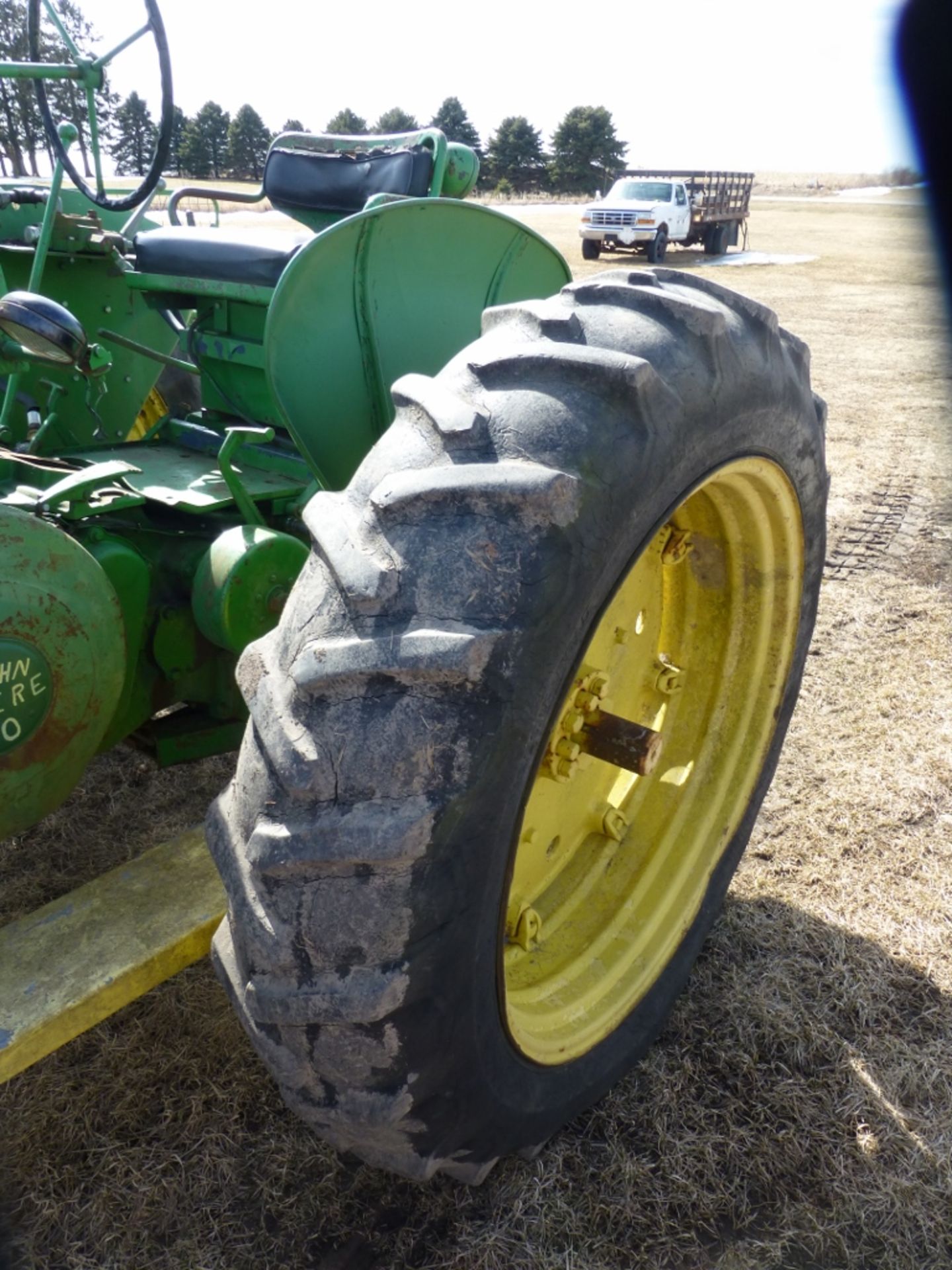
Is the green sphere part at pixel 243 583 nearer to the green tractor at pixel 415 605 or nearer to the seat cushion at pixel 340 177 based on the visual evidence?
the green tractor at pixel 415 605

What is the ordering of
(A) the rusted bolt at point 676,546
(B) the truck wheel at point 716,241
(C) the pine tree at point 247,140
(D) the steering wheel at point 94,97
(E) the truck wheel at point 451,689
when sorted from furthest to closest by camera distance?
(C) the pine tree at point 247,140 < (B) the truck wheel at point 716,241 < (D) the steering wheel at point 94,97 < (A) the rusted bolt at point 676,546 < (E) the truck wheel at point 451,689

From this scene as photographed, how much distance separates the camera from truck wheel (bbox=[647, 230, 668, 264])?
20344mm

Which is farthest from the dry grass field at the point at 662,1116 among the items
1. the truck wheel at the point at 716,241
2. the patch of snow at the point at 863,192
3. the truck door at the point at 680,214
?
the patch of snow at the point at 863,192

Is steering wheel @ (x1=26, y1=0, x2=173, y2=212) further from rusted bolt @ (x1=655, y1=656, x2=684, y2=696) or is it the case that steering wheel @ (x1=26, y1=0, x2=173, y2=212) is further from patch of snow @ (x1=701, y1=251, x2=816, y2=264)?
patch of snow @ (x1=701, y1=251, x2=816, y2=264)

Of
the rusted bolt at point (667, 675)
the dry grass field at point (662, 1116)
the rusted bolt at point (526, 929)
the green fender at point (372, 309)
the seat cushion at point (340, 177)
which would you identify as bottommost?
the dry grass field at point (662, 1116)

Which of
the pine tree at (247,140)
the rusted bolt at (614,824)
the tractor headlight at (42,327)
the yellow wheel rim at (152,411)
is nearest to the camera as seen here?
the tractor headlight at (42,327)

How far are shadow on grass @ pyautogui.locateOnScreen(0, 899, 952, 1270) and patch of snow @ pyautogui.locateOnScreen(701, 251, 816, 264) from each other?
1973 centimetres

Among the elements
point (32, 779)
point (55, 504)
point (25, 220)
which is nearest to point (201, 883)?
point (32, 779)

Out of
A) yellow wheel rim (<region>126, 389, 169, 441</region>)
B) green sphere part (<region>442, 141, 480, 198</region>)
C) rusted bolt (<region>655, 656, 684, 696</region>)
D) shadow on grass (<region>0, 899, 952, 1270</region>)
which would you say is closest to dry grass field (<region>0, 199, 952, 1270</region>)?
shadow on grass (<region>0, 899, 952, 1270</region>)

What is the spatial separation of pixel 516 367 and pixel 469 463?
0.18 meters

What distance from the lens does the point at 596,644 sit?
2.00 meters

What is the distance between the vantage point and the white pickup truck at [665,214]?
65.4 feet

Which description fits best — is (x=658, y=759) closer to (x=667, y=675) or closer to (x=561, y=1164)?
(x=667, y=675)

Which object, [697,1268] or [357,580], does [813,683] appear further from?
[357,580]
